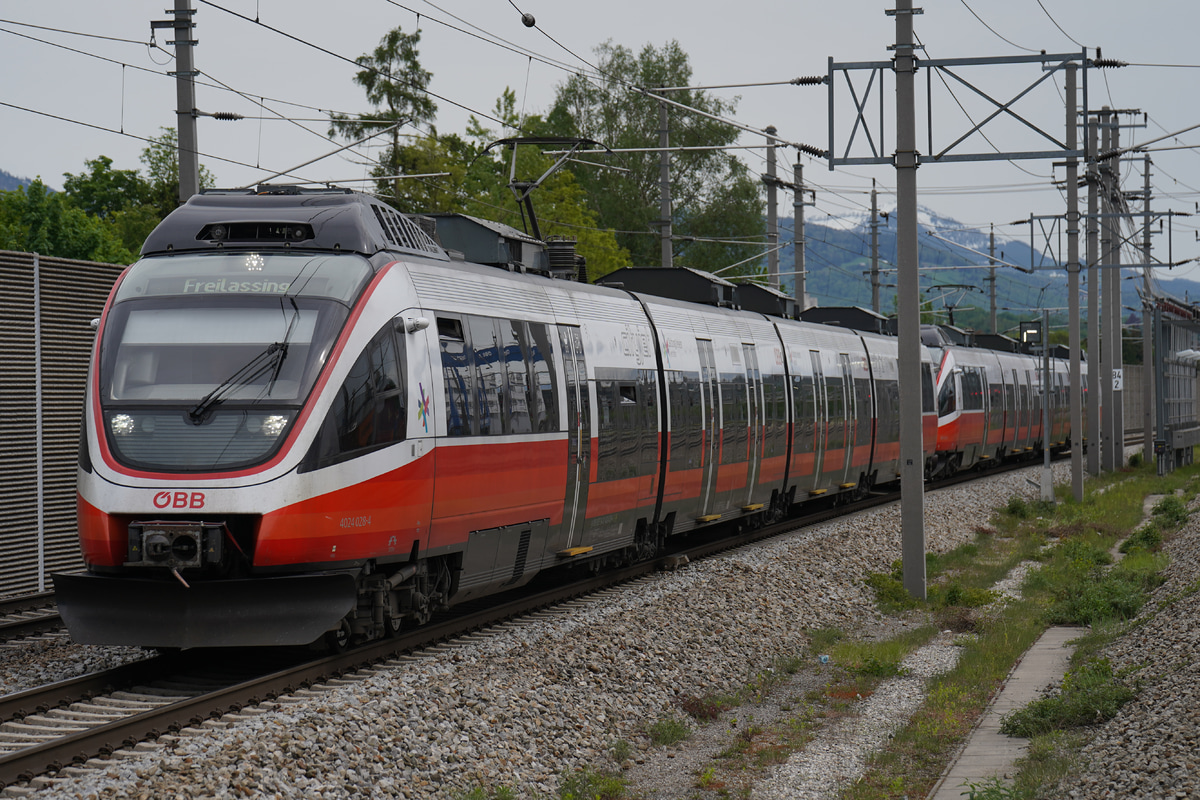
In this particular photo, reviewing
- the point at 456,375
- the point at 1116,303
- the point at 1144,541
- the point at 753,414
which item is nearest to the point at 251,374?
the point at 456,375

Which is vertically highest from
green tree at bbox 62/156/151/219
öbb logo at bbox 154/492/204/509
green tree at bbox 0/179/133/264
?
green tree at bbox 62/156/151/219

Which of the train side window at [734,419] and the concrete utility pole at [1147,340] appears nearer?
the train side window at [734,419]

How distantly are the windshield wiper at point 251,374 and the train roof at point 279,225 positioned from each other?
3.95ft

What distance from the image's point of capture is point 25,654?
36.7 feet

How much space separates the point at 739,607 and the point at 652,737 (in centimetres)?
466

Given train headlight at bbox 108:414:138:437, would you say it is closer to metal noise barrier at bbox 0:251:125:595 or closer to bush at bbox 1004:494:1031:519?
metal noise barrier at bbox 0:251:125:595

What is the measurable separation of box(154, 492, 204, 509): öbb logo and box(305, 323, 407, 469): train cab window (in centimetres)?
80

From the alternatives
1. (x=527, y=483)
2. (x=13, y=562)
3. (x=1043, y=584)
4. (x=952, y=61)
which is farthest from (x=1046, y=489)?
(x=13, y=562)

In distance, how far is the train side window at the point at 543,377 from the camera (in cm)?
1295

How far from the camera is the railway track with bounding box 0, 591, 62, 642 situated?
1198 cm

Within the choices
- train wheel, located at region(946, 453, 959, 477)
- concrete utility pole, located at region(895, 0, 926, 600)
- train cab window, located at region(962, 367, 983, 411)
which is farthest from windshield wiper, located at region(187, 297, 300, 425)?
train cab window, located at region(962, 367, 983, 411)

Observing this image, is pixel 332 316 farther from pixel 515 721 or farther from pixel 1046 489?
pixel 1046 489

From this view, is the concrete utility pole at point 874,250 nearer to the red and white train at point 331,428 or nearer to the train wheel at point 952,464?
the train wheel at point 952,464

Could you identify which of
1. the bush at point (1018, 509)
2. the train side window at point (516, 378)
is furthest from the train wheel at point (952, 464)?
the train side window at point (516, 378)
